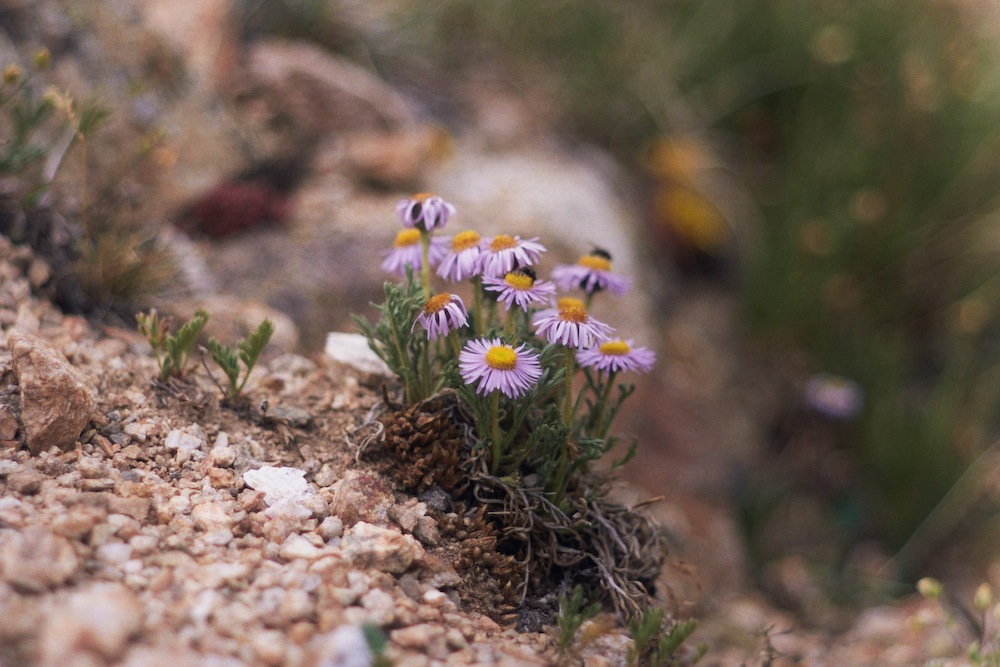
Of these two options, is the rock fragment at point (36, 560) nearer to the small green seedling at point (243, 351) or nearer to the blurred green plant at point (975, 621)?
the small green seedling at point (243, 351)

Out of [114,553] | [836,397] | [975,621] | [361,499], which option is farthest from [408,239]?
[836,397]

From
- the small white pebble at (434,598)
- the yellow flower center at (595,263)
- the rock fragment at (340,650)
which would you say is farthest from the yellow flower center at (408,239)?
the rock fragment at (340,650)

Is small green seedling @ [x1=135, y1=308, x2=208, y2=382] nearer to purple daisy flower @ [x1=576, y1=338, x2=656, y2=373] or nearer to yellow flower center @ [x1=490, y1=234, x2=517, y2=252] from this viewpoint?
yellow flower center @ [x1=490, y1=234, x2=517, y2=252]

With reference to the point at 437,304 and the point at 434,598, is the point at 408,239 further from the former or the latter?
the point at 434,598

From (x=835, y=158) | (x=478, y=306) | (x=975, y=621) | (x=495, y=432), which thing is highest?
(x=835, y=158)

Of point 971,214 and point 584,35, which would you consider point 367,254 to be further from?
point 971,214

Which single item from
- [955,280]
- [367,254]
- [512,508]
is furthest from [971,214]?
[512,508]
